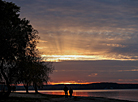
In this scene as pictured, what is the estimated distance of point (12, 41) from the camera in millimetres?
32781

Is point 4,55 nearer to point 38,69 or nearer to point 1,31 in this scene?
point 1,31

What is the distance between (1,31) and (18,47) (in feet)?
11.7

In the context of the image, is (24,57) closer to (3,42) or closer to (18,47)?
(18,47)

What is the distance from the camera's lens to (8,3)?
42.5 m

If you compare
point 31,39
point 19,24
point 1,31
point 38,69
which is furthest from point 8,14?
point 38,69

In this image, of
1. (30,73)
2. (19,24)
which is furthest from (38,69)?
(19,24)

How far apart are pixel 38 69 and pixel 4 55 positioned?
6206mm

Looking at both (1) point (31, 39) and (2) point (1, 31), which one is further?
(1) point (31, 39)

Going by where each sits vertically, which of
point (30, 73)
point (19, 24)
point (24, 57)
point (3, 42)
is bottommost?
point (30, 73)

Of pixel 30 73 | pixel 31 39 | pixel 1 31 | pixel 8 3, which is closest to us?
pixel 1 31

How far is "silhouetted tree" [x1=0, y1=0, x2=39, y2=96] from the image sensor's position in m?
32.4

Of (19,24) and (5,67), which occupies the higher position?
(19,24)

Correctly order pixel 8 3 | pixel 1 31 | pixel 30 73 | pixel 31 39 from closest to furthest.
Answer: pixel 1 31 < pixel 30 73 < pixel 31 39 < pixel 8 3

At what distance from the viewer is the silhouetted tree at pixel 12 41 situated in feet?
106
